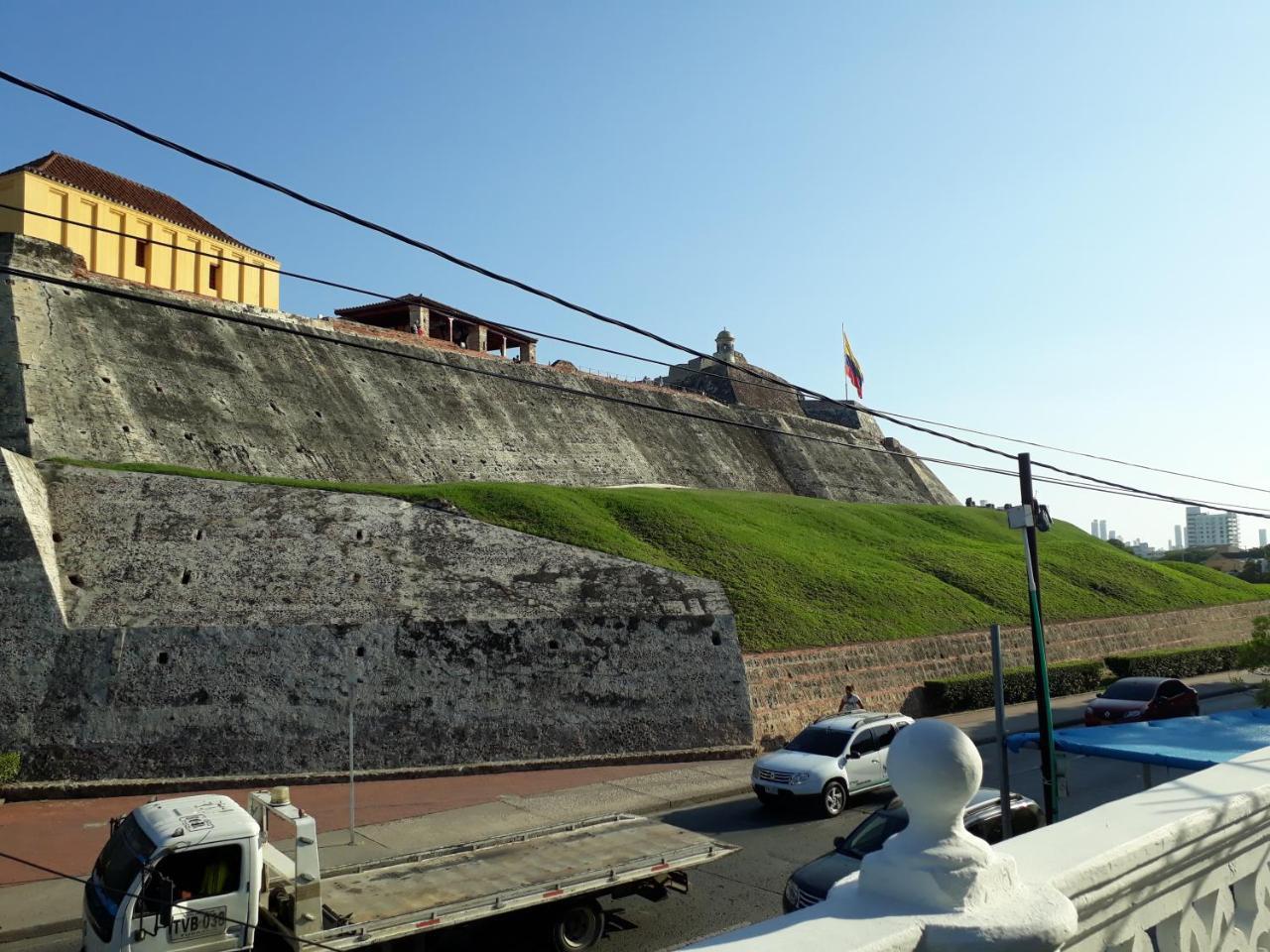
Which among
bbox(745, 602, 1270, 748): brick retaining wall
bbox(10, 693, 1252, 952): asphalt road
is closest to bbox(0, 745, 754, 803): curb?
bbox(745, 602, 1270, 748): brick retaining wall

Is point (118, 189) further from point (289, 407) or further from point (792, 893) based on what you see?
point (792, 893)

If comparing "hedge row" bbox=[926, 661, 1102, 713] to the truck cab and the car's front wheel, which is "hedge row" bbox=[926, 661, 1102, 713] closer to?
the car's front wheel

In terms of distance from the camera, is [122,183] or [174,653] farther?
[122,183]

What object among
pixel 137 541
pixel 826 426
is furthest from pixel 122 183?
pixel 826 426

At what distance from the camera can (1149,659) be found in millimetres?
31141

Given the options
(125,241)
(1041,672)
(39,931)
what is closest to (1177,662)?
(1041,672)

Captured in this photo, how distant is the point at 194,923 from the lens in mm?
7820

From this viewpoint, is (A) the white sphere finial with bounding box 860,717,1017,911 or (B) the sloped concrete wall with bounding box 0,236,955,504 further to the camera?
(B) the sloped concrete wall with bounding box 0,236,955,504

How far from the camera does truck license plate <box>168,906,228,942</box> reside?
7.73 metres

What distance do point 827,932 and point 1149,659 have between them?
33.6 m

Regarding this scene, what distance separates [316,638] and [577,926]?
10.00m

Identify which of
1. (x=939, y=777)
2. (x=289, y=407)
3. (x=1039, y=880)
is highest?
(x=289, y=407)

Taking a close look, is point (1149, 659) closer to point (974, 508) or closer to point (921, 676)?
point (921, 676)

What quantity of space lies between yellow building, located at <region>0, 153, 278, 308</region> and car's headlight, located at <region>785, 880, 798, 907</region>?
2302 centimetres
